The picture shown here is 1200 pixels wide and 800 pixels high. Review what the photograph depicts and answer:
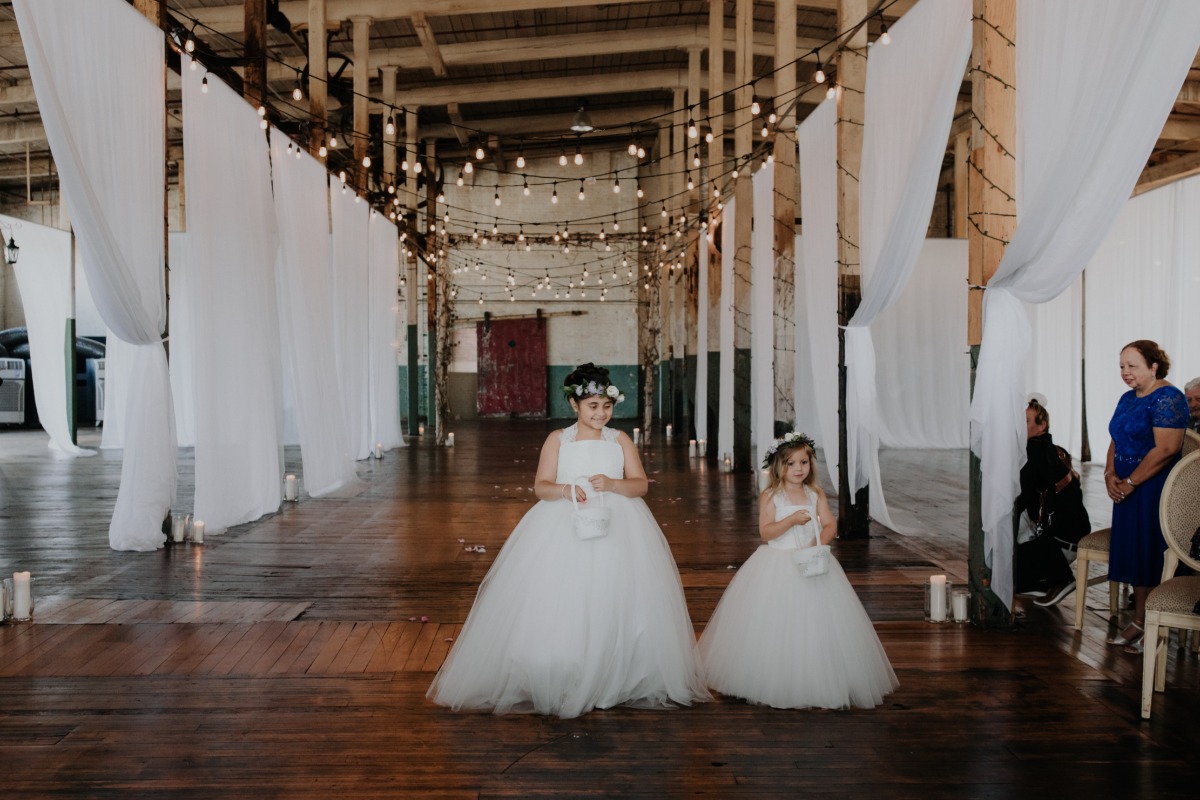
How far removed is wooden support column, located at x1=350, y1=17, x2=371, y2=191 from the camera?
40.2ft

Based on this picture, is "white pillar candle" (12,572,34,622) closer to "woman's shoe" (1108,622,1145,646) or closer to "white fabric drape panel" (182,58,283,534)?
"white fabric drape panel" (182,58,283,534)

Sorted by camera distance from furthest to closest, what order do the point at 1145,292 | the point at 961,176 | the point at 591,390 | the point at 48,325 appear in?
the point at 961,176, the point at 48,325, the point at 1145,292, the point at 591,390

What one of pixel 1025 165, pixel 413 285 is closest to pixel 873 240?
pixel 1025 165

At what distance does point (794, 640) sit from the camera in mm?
3611

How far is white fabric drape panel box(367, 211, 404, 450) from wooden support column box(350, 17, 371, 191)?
23.3 inches

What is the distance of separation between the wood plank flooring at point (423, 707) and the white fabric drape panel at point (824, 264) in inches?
43.8

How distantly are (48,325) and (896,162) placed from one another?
41.0 ft

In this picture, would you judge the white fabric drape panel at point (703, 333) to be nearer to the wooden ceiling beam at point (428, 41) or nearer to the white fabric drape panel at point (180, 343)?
the wooden ceiling beam at point (428, 41)

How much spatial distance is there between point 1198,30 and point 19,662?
16.4ft

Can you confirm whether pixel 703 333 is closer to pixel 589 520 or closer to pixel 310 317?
pixel 310 317

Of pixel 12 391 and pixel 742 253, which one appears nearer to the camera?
pixel 742 253

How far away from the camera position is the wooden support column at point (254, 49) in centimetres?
859

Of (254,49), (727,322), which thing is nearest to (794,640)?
(254,49)

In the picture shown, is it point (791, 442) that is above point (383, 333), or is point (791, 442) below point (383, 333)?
below
